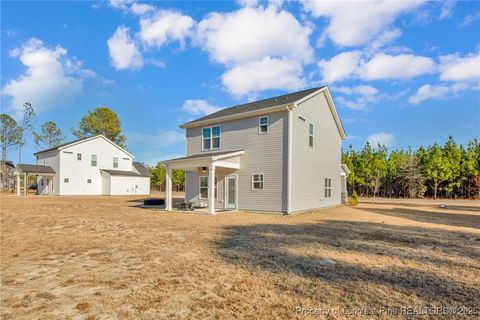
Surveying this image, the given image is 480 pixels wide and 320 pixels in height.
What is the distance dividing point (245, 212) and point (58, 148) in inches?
1074

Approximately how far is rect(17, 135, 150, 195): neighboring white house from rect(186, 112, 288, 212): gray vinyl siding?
75.5 feet

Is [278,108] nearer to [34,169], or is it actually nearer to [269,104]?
[269,104]

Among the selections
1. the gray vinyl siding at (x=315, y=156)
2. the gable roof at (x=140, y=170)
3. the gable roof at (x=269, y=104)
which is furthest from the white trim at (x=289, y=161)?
the gable roof at (x=140, y=170)

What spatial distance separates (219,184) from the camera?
16.9 metres

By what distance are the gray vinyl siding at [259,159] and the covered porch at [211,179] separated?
0.42 feet

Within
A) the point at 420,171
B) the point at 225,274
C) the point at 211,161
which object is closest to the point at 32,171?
the point at 211,161

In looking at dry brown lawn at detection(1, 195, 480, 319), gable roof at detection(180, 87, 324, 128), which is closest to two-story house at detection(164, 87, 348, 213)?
gable roof at detection(180, 87, 324, 128)

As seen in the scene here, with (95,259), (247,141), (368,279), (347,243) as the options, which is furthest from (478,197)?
(95,259)

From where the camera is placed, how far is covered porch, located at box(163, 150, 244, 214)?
14922mm

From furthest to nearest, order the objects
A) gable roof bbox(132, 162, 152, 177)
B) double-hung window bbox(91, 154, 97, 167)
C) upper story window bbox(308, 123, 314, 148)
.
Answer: gable roof bbox(132, 162, 152, 177) → double-hung window bbox(91, 154, 97, 167) → upper story window bbox(308, 123, 314, 148)

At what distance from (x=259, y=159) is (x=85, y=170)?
91.5 ft

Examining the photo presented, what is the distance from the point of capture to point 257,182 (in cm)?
1548

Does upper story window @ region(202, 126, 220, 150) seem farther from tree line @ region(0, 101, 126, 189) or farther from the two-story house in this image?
tree line @ region(0, 101, 126, 189)

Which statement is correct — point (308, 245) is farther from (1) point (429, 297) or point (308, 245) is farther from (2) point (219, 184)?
(2) point (219, 184)
